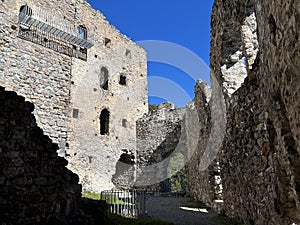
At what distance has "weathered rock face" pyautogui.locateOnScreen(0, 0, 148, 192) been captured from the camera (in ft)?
20.0

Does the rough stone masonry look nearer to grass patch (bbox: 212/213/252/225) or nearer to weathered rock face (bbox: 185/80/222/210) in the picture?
grass patch (bbox: 212/213/252/225)

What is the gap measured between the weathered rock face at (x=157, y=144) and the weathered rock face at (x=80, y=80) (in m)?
0.72

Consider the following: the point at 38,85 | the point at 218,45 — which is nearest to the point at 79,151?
the point at 38,85

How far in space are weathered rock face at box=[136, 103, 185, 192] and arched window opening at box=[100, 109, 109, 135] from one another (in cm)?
234

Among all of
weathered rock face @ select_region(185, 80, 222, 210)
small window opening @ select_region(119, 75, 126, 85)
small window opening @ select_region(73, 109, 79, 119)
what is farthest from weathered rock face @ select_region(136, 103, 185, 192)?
weathered rock face @ select_region(185, 80, 222, 210)

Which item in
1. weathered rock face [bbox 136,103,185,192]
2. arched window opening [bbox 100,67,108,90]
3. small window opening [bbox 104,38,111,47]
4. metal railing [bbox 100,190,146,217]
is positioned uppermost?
small window opening [bbox 104,38,111,47]

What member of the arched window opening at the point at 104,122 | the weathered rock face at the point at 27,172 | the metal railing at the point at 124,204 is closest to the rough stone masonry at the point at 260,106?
the metal railing at the point at 124,204

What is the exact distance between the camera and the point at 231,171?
593 centimetres

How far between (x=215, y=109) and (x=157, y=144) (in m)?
9.73

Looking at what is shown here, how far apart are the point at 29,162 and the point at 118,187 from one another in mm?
13135

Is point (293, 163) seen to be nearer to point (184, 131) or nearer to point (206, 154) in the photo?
point (206, 154)

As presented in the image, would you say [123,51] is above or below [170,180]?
above

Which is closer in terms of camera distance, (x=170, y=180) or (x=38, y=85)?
(x=38, y=85)

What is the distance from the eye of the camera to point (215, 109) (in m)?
7.76
